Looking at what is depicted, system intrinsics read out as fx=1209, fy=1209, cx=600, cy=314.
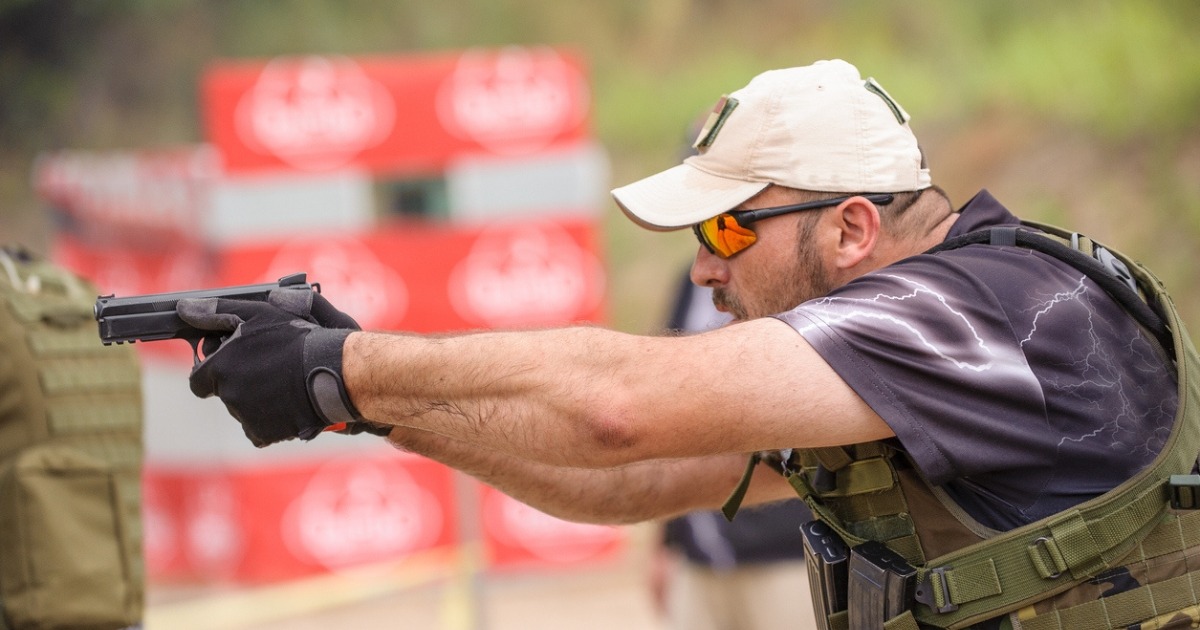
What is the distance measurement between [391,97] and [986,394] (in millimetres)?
6753

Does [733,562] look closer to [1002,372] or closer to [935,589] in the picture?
[935,589]

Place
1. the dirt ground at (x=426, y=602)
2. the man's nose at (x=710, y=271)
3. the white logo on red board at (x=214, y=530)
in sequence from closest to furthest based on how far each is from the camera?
the man's nose at (x=710, y=271)
the dirt ground at (x=426, y=602)
the white logo on red board at (x=214, y=530)

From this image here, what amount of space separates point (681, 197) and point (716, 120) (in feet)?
0.53

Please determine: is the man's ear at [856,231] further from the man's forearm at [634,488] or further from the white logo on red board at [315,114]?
the white logo on red board at [315,114]

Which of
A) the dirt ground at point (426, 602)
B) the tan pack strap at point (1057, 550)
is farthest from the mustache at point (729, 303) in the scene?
the dirt ground at point (426, 602)

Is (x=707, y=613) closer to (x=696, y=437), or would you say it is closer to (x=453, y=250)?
(x=696, y=437)

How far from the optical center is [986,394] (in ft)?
6.33

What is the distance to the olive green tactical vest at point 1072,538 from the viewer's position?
201 cm

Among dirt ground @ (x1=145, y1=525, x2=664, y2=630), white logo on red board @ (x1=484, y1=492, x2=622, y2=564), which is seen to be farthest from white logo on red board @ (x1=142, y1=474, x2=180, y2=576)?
white logo on red board @ (x1=484, y1=492, x2=622, y2=564)

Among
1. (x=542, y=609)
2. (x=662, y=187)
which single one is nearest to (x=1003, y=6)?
(x=542, y=609)

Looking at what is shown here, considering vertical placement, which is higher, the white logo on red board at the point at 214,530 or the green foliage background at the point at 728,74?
the green foliage background at the point at 728,74

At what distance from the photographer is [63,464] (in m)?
2.79

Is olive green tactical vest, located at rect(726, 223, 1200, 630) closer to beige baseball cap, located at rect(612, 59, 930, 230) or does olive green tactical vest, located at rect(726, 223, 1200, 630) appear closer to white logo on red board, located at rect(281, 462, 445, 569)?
beige baseball cap, located at rect(612, 59, 930, 230)

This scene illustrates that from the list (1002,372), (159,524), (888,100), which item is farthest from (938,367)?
(159,524)
